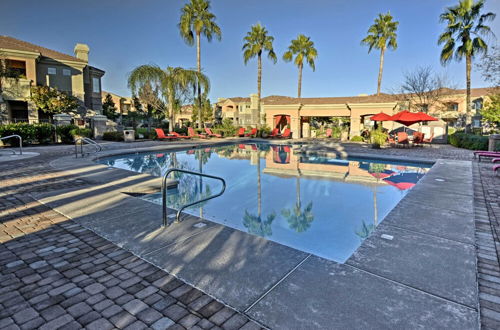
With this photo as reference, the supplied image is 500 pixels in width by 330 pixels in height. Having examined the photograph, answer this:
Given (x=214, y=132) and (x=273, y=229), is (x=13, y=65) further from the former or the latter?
(x=273, y=229)

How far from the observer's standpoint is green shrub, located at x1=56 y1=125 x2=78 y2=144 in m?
18.3

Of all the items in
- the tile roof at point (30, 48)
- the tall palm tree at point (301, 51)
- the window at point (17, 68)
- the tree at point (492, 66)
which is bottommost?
the tree at point (492, 66)

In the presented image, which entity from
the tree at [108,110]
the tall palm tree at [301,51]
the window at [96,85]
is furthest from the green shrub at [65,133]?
the tall palm tree at [301,51]

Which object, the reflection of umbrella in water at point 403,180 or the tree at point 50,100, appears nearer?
the reflection of umbrella in water at point 403,180

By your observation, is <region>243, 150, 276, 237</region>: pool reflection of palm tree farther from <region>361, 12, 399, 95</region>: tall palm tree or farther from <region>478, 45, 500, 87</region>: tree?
<region>361, 12, 399, 95</region>: tall palm tree

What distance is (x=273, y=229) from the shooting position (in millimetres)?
5562

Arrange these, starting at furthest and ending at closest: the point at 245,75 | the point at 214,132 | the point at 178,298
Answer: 1. the point at 245,75
2. the point at 214,132
3. the point at 178,298

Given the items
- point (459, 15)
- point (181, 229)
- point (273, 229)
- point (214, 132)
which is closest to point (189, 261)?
point (181, 229)

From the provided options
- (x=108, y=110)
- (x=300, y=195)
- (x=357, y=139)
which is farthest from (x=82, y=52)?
(x=300, y=195)

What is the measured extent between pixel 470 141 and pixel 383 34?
16731mm

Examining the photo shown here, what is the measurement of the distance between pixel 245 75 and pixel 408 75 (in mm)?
17550

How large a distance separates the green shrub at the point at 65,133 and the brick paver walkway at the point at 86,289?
16780 millimetres

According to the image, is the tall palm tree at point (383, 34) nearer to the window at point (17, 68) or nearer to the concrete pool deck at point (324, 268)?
the concrete pool deck at point (324, 268)

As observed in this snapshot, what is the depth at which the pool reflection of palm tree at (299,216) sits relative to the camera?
5.72m
